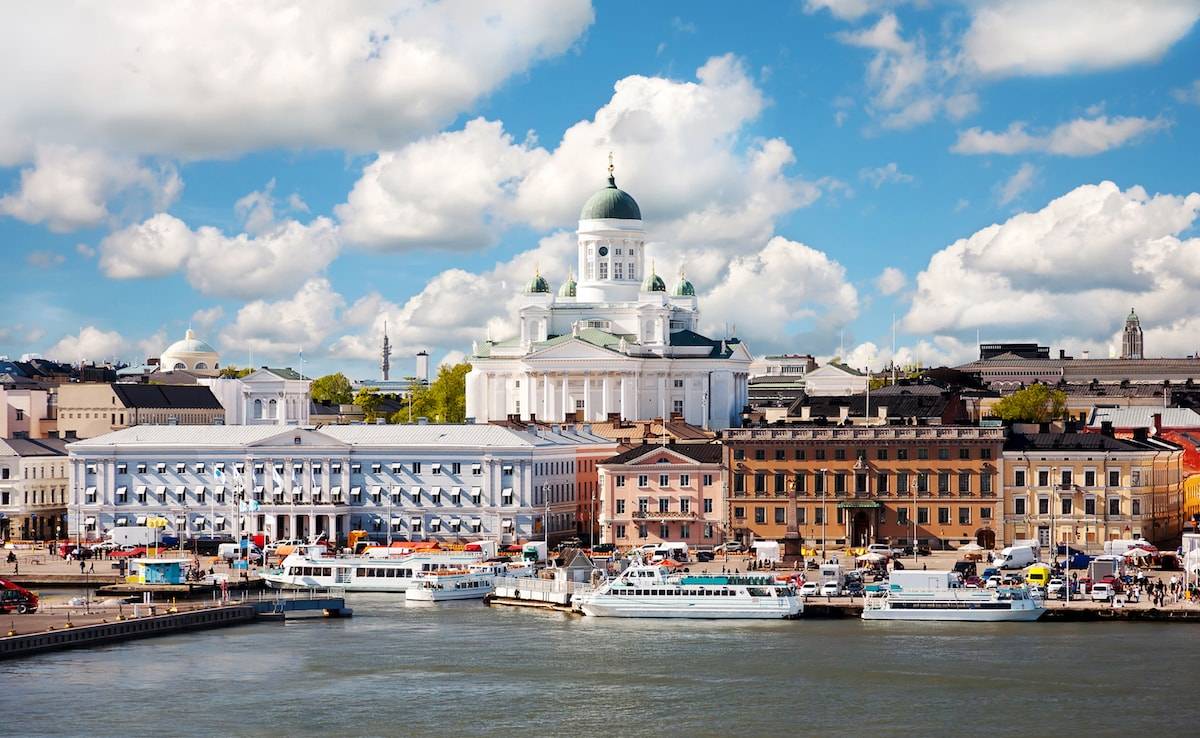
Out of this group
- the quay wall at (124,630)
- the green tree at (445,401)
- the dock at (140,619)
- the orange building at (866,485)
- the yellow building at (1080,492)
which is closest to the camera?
the quay wall at (124,630)

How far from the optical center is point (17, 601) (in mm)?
73750

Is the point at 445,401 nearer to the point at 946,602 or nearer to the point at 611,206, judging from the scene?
the point at 611,206

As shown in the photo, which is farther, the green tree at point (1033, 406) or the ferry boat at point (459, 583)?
the green tree at point (1033, 406)

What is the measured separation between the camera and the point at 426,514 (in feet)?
327

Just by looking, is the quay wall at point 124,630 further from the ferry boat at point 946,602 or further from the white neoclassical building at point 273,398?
the white neoclassical building at point 273,398

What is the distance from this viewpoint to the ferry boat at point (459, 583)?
81.3 meters

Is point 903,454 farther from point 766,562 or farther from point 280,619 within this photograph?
point 280,619

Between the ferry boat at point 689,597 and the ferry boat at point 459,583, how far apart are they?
663 cm

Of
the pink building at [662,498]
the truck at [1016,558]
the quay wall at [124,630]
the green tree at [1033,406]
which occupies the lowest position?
the quay wall at [124,630]

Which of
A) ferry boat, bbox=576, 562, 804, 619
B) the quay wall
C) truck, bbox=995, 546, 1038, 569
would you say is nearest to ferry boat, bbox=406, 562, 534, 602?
ferry boat, bbox=576, 562, 804, 619

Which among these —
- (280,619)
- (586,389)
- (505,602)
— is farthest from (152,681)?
(586,389)

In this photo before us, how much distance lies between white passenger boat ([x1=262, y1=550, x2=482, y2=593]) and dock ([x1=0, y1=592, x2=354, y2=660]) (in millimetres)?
1973

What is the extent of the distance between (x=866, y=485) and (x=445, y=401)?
77.3 meters

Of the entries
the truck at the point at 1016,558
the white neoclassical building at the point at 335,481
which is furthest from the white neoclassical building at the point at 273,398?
the truck at the point at 1016,558
